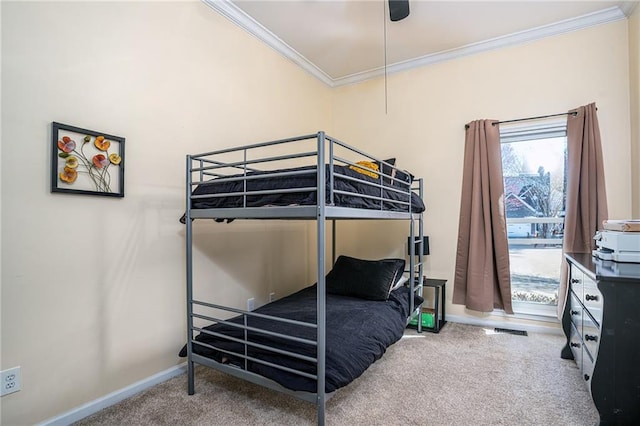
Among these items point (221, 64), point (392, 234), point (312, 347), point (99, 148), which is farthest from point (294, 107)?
point (312, 347)

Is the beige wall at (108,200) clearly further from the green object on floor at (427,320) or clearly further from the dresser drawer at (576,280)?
the dresser drawer at (576,280)

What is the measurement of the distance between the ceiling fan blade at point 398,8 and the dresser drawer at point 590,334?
2177 mm

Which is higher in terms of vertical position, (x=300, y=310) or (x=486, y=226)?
(x=486, y=226)

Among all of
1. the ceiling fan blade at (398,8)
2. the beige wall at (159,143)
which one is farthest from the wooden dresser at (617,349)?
the ceiling fan blade at (398,8)

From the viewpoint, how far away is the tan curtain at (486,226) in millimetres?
2939

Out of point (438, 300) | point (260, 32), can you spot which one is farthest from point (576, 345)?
point (260, 32)

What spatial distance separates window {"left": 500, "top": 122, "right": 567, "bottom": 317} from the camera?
2924 millimetres

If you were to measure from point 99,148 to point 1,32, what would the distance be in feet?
1.94

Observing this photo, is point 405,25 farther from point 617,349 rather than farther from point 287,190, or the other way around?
point 617,349

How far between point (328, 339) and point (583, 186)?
8.00 feet

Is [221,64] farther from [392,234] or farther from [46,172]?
[392,234]

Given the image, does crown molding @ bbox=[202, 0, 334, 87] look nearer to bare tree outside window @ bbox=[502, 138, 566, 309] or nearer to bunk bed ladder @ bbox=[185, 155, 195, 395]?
bunk bed ladder @ bbox=[185, 155, 195, 395]

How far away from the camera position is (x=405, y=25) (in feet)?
9.13

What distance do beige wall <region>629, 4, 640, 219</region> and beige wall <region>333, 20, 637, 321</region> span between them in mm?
42
